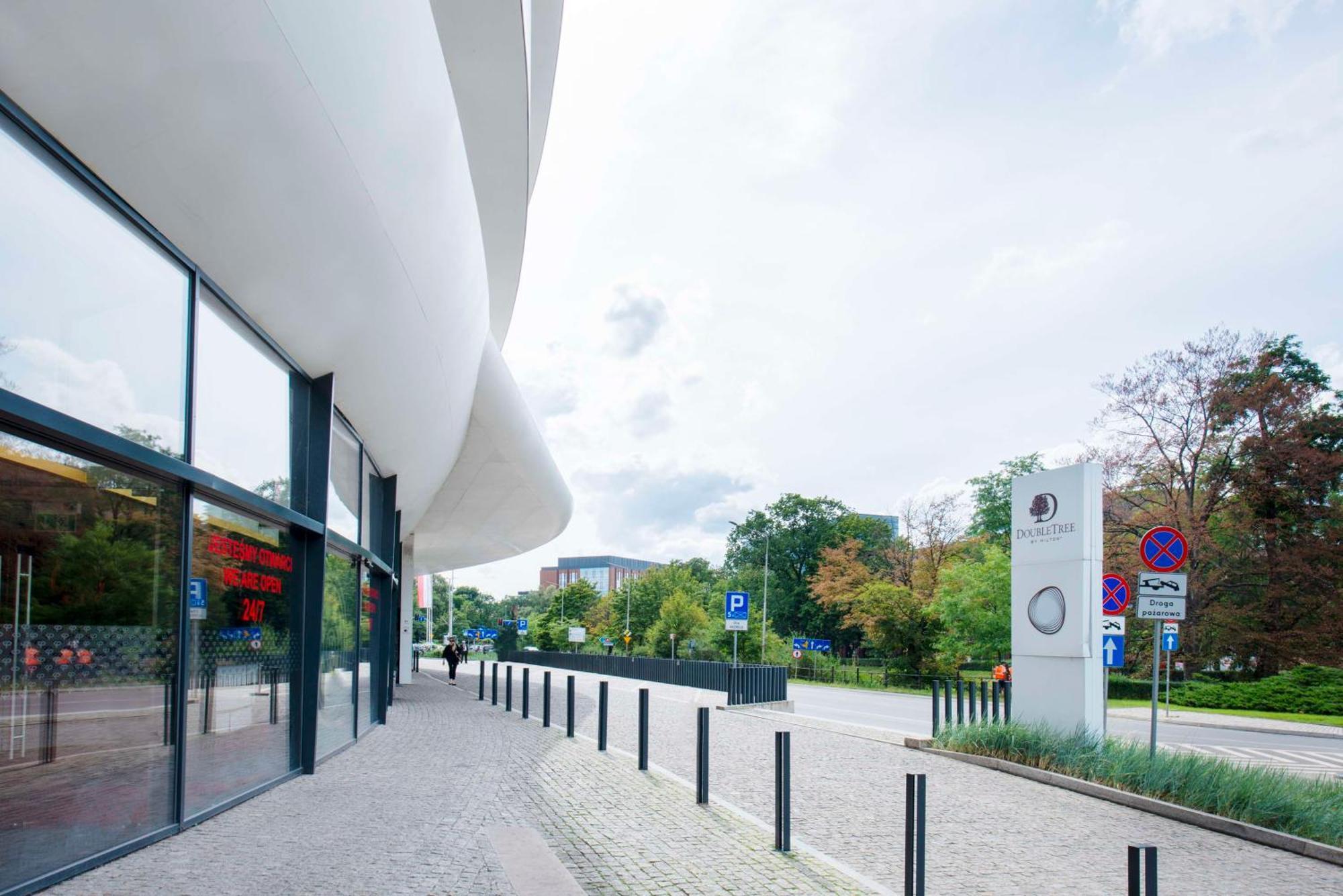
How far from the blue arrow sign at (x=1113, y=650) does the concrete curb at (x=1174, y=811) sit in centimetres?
508

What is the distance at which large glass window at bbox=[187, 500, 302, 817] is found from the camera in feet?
25.4

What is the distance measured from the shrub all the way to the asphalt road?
348cm

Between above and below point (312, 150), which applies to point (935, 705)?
below

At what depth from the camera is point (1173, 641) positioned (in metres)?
25.0

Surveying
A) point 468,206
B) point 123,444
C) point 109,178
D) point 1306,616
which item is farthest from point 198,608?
point 1306,616

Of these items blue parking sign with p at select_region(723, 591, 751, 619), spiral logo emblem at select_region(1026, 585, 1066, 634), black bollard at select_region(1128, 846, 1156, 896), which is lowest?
blue parking sign with p at select_region(723, 591, 751, 619)

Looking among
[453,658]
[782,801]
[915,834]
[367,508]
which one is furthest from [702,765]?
[453,658]

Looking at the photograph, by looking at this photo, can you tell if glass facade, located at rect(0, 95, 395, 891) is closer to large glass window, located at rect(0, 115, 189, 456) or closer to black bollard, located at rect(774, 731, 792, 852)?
large glass window, located at rect(0, 115, 189, 456)

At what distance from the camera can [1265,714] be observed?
106 ft

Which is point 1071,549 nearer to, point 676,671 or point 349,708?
point 349,708

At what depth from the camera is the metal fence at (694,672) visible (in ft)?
73.4

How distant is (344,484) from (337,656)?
2.27 meters

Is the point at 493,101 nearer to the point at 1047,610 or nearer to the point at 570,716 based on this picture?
the point at 570,716

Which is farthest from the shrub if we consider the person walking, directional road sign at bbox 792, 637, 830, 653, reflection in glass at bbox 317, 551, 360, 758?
directional road sign at bbox 792, 637, 830, 653
